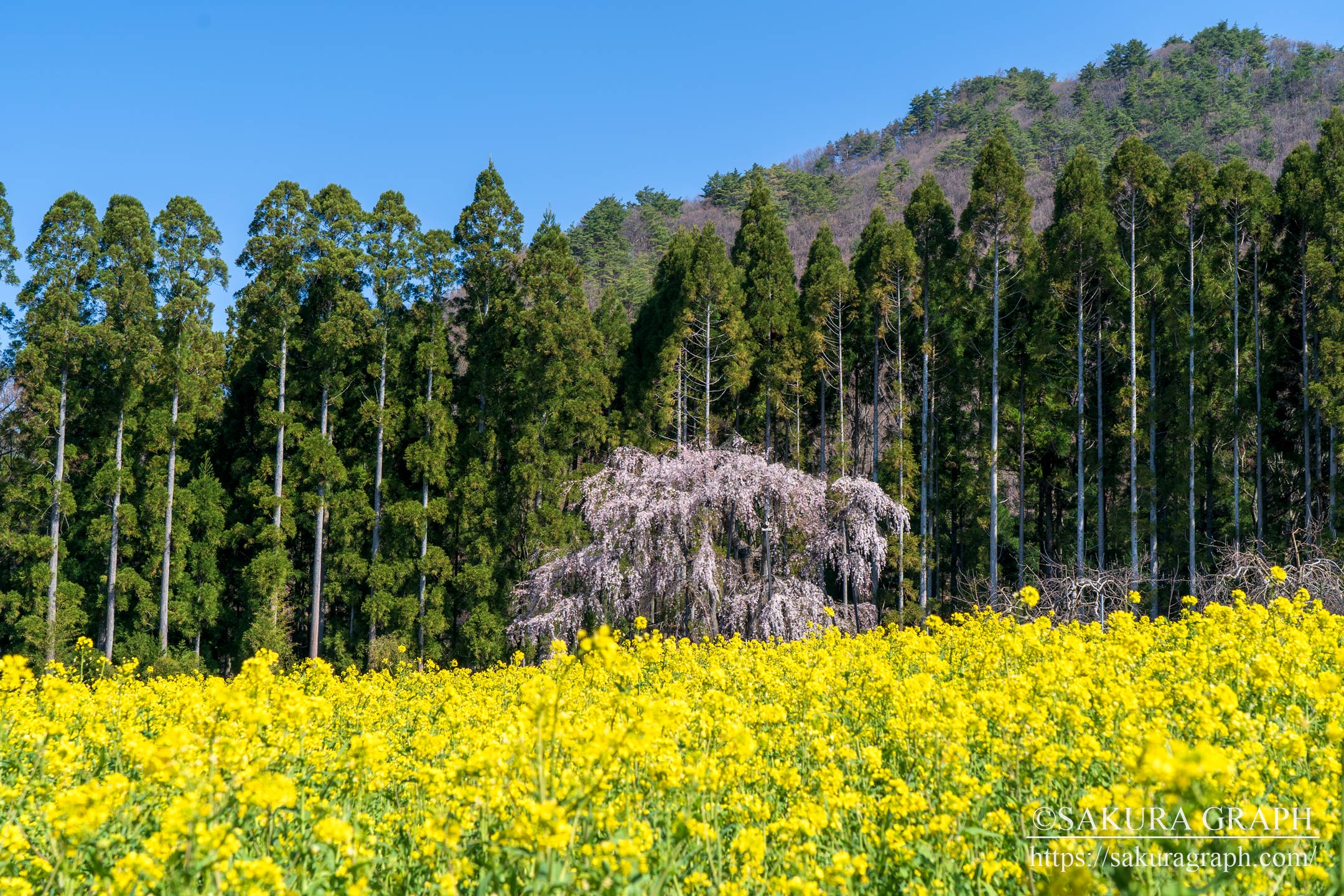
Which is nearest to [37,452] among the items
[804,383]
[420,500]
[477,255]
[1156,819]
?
[420,500]

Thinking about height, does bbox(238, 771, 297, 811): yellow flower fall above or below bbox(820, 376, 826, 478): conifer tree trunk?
below

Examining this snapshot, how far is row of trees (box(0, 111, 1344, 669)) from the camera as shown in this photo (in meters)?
20.8

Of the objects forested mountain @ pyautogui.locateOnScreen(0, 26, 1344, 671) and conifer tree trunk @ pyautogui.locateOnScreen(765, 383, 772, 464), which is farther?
conifer tree trunk @ pyautogui.locateOnScreen(765, 383, 772, 464)

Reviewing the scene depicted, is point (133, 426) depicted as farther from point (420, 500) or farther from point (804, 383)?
point (804, 383)

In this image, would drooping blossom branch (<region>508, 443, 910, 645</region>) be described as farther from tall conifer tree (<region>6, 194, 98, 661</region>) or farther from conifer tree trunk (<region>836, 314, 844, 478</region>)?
tall conifer tree (<region>6, 194, 98, 661</region>)

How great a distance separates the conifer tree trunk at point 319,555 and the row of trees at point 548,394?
0.38ft

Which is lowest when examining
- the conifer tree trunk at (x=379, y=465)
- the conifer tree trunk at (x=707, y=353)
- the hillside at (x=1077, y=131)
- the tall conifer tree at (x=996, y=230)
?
the conifer tree trunk at (x=379, y=465)

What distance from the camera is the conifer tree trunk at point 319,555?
21.7 m

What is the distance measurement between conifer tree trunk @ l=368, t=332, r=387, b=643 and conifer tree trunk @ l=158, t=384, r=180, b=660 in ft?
14.8

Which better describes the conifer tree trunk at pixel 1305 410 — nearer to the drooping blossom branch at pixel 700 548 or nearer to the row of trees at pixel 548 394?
the row of trees at pixel 548 394

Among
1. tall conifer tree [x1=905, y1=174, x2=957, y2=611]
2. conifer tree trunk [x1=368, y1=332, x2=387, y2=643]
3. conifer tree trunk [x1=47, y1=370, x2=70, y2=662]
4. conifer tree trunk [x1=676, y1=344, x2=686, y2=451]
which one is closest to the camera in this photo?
conifer tree trunk [x1=47, y1=370, x2=70, y2=662]

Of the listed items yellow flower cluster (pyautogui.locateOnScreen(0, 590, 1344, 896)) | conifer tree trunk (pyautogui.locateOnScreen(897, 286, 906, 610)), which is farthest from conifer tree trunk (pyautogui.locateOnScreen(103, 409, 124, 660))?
conifer tree trunk (pyautogui.locateOnScreen(897, 286, 906, 610))

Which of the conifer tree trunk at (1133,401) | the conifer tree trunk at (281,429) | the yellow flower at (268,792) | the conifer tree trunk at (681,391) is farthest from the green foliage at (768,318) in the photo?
the yellow flower at (268,792)

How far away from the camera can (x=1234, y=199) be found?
68.9 feet
